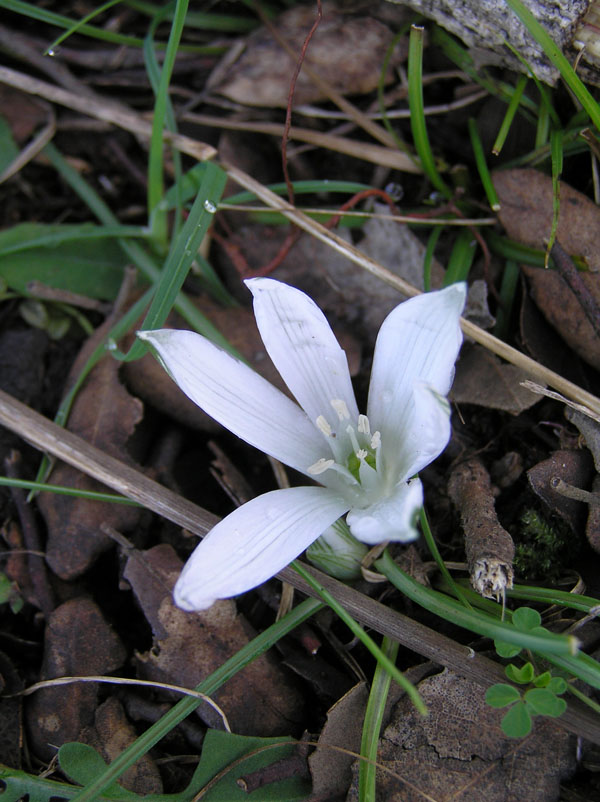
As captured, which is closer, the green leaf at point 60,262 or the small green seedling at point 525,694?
the small green seedling at point 525,694

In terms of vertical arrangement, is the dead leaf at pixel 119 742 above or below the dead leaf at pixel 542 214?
below

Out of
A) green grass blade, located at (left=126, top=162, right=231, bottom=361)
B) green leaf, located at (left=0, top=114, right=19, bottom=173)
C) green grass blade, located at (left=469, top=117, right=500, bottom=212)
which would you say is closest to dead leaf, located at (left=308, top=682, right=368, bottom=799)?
green grass blade, located at (left=126, top=162, right=231, bottom=361)

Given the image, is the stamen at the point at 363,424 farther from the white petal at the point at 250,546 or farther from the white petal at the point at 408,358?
the white petal at the point at 250,546

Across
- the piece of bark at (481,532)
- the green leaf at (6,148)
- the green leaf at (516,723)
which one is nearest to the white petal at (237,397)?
the piece of bark at (481,532)

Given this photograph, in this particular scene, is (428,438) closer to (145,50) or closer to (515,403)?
(515,403)

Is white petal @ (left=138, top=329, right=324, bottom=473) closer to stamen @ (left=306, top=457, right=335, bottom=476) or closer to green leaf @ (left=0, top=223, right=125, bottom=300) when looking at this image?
stamen @ (left=306, top=457, right=335, bottom=476)

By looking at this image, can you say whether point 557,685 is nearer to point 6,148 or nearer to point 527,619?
point 527,619
